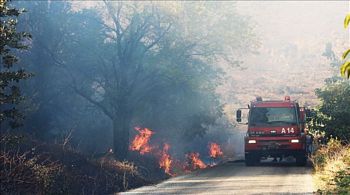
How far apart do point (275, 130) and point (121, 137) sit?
10.2 m

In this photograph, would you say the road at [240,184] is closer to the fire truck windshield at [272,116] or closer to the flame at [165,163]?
the fire truck windshield at [272,116]

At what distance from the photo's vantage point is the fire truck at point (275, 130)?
23.4 m

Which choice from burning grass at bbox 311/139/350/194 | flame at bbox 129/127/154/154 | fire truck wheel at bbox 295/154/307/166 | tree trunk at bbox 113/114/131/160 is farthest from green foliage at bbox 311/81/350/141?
flame at bbox 129/127/154/154

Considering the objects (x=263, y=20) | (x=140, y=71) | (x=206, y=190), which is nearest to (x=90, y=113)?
(x=140, y=71)

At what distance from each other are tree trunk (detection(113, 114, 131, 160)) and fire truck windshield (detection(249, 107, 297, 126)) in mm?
9256

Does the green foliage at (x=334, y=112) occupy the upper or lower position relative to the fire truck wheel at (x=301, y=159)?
upper

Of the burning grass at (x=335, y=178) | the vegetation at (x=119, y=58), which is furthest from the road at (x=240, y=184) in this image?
the vegetation at (x=119, y=58)

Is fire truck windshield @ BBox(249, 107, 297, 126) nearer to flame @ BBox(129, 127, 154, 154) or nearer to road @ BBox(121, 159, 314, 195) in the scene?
road @ BBox(121, 159, 314, 195)

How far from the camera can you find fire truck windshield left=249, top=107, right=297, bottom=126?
23.6 m

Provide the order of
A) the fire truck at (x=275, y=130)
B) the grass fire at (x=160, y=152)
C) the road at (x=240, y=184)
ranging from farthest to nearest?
the grass fire at (x=160, y=152) → the fire truck at (x=275, y=130) → the road at (x=240, y=184)

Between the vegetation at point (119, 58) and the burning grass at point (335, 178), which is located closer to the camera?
the burning grass at point (335, 178)

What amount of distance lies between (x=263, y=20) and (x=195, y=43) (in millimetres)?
147923

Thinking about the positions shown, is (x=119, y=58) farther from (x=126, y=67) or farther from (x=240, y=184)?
(x=240, y=184)

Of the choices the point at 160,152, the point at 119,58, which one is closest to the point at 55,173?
the point at 119,58
